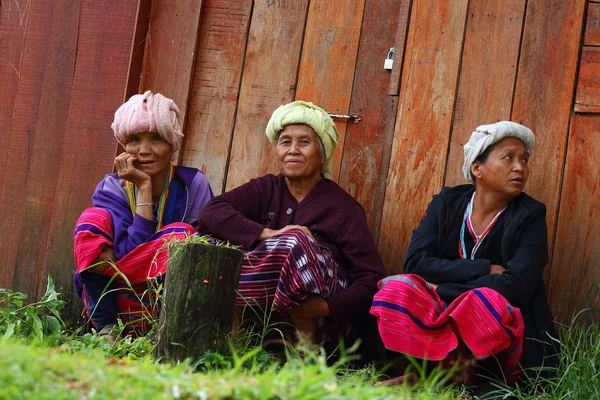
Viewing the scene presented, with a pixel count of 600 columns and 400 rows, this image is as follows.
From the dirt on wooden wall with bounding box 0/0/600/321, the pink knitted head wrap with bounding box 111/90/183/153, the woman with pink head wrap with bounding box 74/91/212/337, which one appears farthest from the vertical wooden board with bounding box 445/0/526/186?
the pink knitted head wrap with bounding box 111/90/183/153

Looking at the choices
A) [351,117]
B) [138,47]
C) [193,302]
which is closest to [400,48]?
[351,117]

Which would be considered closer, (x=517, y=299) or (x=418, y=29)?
(x=517, y=299)

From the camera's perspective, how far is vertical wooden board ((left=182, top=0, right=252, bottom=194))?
17.1ft

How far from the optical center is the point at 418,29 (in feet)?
16.0

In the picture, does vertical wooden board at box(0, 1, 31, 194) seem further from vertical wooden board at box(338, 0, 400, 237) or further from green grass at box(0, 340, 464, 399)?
green grass at box(0, 340, 464, 399)

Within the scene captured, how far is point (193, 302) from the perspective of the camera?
3508 mm

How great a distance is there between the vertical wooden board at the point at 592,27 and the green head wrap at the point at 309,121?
1.43 metres

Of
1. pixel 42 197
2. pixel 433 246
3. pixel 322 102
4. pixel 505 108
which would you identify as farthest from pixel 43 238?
pixel 505 108

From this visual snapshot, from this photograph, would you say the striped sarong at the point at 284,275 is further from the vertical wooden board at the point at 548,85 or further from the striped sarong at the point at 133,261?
the vertical wooden board at the point at 548,85

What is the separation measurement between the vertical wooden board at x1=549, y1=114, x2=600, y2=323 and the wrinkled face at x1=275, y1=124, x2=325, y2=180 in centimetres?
133

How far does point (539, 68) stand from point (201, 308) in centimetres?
236

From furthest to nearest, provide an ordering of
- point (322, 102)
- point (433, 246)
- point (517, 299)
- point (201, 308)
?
point (322, 102) → point (433, 246) → point (517, 299) → point (201, 308)

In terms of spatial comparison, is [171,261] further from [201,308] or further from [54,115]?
[54,115]

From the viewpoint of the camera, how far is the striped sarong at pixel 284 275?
402 centimetres
